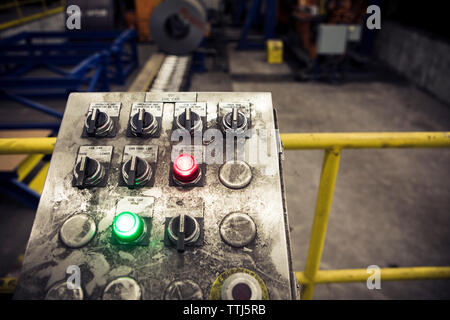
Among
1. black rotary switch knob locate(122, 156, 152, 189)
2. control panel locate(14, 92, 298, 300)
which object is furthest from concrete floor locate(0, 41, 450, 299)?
black rotary switch knob locate(122, 156, 152, 189)

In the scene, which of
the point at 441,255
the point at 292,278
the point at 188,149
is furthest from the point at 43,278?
the point at 441,255

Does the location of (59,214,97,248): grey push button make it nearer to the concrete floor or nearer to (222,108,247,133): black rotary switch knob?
(222,108,247,133): black rotary switch knob

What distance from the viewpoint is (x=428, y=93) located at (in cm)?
503

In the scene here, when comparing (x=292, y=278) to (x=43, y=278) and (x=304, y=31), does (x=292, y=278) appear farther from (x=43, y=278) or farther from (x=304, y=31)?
(x=304, y=31)

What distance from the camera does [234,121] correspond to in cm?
73

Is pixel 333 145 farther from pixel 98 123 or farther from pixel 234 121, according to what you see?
pixel 98 123

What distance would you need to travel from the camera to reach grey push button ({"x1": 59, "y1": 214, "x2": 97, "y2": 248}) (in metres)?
0.63

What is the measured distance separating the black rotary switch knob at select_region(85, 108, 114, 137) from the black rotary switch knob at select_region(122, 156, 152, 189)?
120mm

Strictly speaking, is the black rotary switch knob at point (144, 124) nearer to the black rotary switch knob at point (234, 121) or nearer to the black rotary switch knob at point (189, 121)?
the black rotary switch knob at point (189, 121)

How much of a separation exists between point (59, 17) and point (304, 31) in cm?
660

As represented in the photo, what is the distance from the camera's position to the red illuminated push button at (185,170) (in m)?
0.69

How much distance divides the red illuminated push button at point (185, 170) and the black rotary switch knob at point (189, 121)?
0.27 ft

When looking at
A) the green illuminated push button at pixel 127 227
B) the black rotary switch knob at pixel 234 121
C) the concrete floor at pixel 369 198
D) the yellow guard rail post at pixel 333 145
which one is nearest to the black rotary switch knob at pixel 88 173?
the green illuminated push button at pixel 127 227

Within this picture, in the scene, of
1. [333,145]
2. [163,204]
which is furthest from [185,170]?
[333,145]
